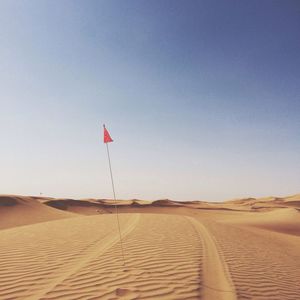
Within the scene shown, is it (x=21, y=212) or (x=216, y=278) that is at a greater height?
(x=21, y=212)

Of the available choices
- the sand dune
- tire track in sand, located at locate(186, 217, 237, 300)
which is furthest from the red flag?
the sand dune

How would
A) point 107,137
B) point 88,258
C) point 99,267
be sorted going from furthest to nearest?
point 107,137, point 88,258, point 99,267

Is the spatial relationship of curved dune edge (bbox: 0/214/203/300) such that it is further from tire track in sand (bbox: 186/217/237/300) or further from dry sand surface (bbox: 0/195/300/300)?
tire track in sand (bbox: 186/217/237/300)

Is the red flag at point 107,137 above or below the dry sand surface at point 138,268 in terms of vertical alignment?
above

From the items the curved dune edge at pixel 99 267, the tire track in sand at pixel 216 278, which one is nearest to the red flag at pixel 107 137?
the curved dune edge at pixel 99 267

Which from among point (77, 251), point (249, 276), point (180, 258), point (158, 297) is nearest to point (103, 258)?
point (77, 251)

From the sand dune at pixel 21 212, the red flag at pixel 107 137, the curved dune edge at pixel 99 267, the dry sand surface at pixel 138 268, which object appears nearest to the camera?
the curved dune edge at pixel 99 267

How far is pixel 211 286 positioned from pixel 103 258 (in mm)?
3047

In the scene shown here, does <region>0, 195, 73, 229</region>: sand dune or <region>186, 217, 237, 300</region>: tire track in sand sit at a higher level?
<region>0, 195, 73, 229</region>: sand dune

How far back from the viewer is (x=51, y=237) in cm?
1142

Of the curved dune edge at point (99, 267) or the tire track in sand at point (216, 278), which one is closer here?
the curved dune edge at point (99, 267)

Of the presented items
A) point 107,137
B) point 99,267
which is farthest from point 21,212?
point 99,267

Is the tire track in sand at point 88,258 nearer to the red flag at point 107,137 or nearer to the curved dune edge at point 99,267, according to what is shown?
the curved dune edge at point 99,267

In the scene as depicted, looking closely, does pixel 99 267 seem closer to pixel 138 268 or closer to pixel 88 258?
pixel 138 268
